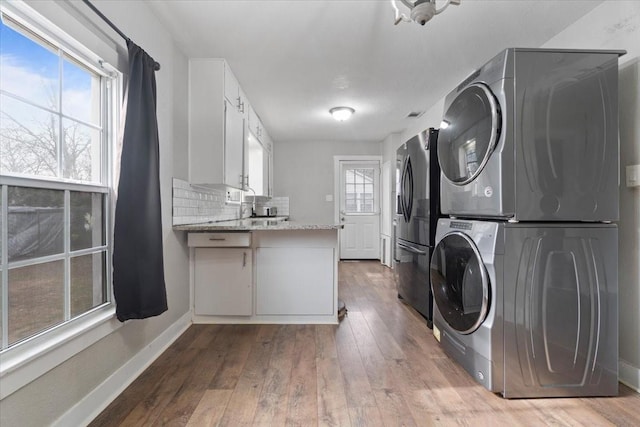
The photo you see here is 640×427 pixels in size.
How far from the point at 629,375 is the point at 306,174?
4820 mm

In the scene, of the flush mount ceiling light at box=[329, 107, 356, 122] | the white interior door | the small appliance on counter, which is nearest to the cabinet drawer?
the flush mount ceiling light at box=[329, 107, 356, 122]

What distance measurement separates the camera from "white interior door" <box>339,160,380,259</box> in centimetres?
590

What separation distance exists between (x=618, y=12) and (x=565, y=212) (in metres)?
1.27

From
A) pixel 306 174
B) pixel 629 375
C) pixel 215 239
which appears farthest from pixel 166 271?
pixel 306 174

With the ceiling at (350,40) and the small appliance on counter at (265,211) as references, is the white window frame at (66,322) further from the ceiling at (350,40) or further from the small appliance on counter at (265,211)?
the small appliance on counter at (265,211)

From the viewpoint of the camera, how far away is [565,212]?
1.56 meters

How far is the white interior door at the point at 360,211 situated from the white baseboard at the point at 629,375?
4204 mm

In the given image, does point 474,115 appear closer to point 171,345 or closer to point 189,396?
point 189,396

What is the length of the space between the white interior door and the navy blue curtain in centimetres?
433

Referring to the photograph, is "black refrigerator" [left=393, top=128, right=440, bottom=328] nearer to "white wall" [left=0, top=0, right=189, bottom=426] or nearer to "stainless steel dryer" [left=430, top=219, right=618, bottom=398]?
"stainless steel dryer" [left=430, top=219, right=618, bottom=398]

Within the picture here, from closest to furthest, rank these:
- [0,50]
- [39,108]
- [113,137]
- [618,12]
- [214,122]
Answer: [0,50]
[39,108]
[113,137]
[618,12]
[214,122]

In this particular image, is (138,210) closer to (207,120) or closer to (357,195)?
(207,120)

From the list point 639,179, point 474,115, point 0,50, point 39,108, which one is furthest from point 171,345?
point 639,179

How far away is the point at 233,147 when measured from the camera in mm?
2953
